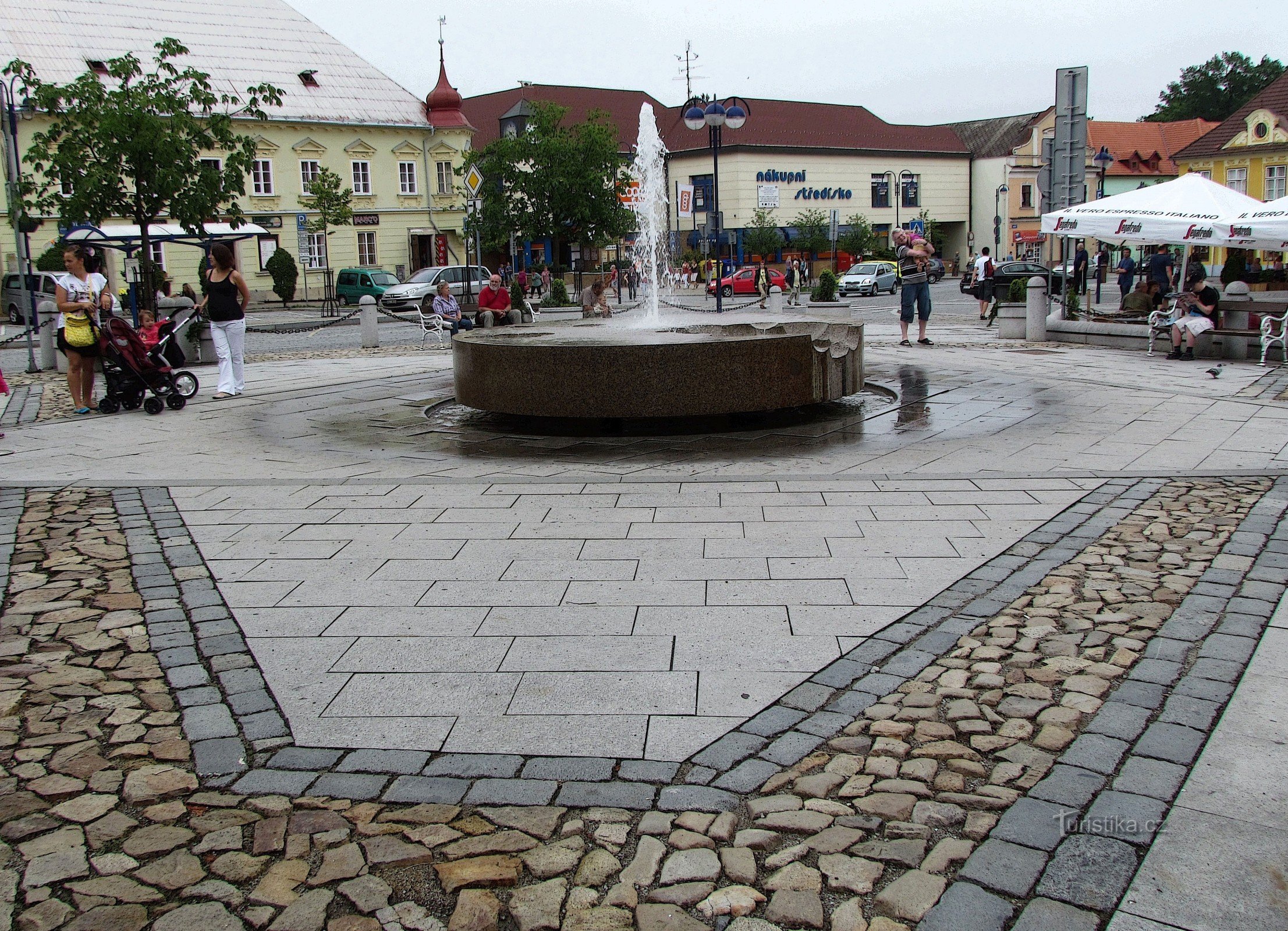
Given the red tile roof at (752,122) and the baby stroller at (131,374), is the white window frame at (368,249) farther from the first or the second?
the baby stroller at (131,374)

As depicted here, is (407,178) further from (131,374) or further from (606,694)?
(606,694)

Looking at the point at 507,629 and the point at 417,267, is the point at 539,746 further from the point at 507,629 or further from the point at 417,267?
the point at 417,267

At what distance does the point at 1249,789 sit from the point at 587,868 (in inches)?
73.4

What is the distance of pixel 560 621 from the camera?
4688mm

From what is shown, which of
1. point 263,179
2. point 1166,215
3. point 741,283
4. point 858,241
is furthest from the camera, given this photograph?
point 858,241

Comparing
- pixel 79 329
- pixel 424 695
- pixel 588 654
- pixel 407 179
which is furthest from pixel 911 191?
pixel 424 695

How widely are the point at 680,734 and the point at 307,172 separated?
161 ft

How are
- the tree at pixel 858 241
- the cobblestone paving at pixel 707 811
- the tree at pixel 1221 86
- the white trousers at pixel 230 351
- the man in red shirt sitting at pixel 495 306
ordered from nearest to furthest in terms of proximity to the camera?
the cobblestone paving at pixel 707 811 → the white trousers at pixel 230 351 → the man in red shirt sitting at pixel 495 306 → the tree at pixel 858 241 → the tree at pixel 1221 86

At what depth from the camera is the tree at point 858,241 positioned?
62.3 meters

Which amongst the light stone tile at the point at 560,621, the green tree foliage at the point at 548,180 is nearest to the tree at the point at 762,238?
the green tree foliage at the point at 548,180

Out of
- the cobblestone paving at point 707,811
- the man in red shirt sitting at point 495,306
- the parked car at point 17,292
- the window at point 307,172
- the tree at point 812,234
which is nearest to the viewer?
the cobblestone paving at point 707,811

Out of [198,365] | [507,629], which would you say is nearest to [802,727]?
[507,629]

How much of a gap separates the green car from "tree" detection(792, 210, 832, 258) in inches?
1060

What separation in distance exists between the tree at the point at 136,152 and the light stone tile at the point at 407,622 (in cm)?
1467
